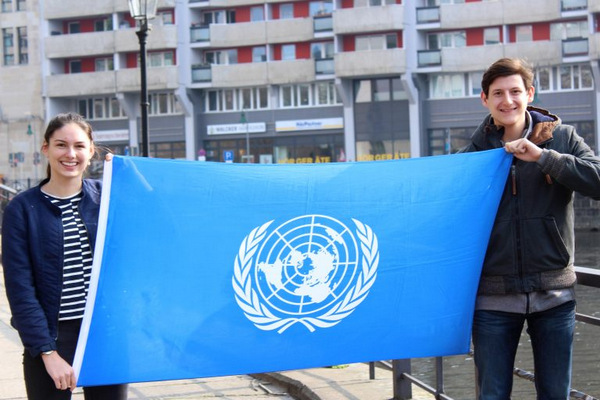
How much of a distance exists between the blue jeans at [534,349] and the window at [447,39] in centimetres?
5417

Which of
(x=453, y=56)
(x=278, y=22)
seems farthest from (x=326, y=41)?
(x=453, y=56)

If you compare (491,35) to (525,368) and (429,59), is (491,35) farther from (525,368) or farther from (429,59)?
(525,368)

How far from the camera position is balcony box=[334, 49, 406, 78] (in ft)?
183

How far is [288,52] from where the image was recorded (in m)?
60.5

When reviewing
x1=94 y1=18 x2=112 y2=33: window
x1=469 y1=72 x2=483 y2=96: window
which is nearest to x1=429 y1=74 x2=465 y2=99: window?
x1=469 y1=72 x2=483 y2=96: window

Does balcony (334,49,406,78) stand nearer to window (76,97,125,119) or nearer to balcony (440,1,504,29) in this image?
balcony (440,1,504,29)

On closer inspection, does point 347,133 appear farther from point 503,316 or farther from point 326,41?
point 503,316

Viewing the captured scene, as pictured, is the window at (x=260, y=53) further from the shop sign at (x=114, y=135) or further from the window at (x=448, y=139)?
the window at (x=448, y=139)

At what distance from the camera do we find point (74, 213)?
3.79 metres

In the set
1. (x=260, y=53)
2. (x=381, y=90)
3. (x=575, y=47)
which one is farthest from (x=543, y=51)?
(x=260, y=53)

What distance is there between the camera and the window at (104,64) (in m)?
64.1

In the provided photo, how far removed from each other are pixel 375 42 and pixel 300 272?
5476cm

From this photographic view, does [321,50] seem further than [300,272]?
Yes

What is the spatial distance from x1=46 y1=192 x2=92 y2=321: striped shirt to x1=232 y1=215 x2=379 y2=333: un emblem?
0.61 metres
